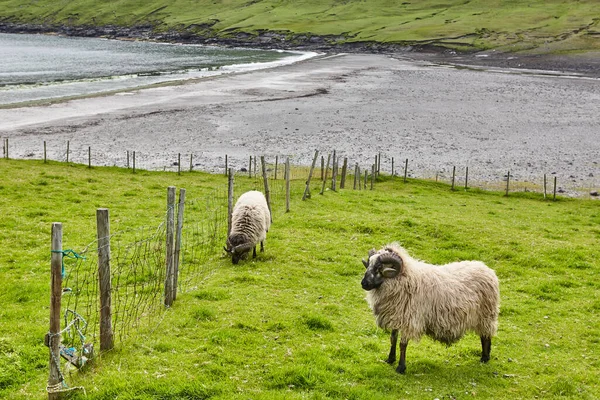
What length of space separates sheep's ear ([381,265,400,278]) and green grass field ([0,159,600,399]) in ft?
7.00

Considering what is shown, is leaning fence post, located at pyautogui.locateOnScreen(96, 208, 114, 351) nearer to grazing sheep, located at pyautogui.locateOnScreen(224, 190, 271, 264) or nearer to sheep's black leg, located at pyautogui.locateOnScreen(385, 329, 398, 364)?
sheep's black leg, located at pyautogui.locateOnScreen(385, 329, 398, 364)

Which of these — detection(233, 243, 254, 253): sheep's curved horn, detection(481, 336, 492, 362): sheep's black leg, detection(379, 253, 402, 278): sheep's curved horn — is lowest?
detection(481, 336, 492, 362): sheep's black leg

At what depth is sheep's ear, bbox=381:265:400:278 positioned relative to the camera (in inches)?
520

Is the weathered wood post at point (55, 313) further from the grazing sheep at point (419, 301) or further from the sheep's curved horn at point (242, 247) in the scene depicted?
the sheep's curved horn at point (242, 247)

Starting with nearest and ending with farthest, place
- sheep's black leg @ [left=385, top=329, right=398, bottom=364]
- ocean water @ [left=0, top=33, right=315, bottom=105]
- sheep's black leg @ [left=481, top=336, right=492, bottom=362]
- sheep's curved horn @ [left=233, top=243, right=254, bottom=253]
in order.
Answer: sheep's black leg @ [left=385, top=329, right=398, bottom=364] → sheep's black leg @ [left=481, top=336, right=492, bottom=362] → sheep's curved horn @ [left=233, top=243, right=254, bottom=253] → ocean water @ [left=0, top=33, right=315, bottom=105]

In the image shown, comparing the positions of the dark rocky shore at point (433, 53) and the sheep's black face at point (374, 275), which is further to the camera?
the dark rocky shore at point (433, 53)

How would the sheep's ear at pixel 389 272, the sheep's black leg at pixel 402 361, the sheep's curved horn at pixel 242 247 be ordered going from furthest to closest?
the sheep's curved horn at pixel 242 247 < the sheep's ear at pixel 389 272 < the sheep's black leg at pixel 402 361

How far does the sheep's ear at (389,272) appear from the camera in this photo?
1320 centimetres

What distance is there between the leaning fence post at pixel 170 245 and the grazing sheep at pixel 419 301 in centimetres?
535

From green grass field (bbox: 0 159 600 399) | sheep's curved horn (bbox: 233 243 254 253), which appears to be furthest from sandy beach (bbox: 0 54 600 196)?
sheep's curved horn (bbox: 233 243 254 253)

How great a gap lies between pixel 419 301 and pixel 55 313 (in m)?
7.93

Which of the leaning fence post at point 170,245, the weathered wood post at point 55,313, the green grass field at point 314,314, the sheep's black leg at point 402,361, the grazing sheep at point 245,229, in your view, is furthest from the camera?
the grazing sheep at point 245,229

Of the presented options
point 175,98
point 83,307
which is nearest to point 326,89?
point 175,98

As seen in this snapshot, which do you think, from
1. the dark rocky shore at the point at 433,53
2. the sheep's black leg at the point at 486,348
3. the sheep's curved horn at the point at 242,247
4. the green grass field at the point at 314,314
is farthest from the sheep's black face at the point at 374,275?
the dark rocky shore at the point at 433,53
